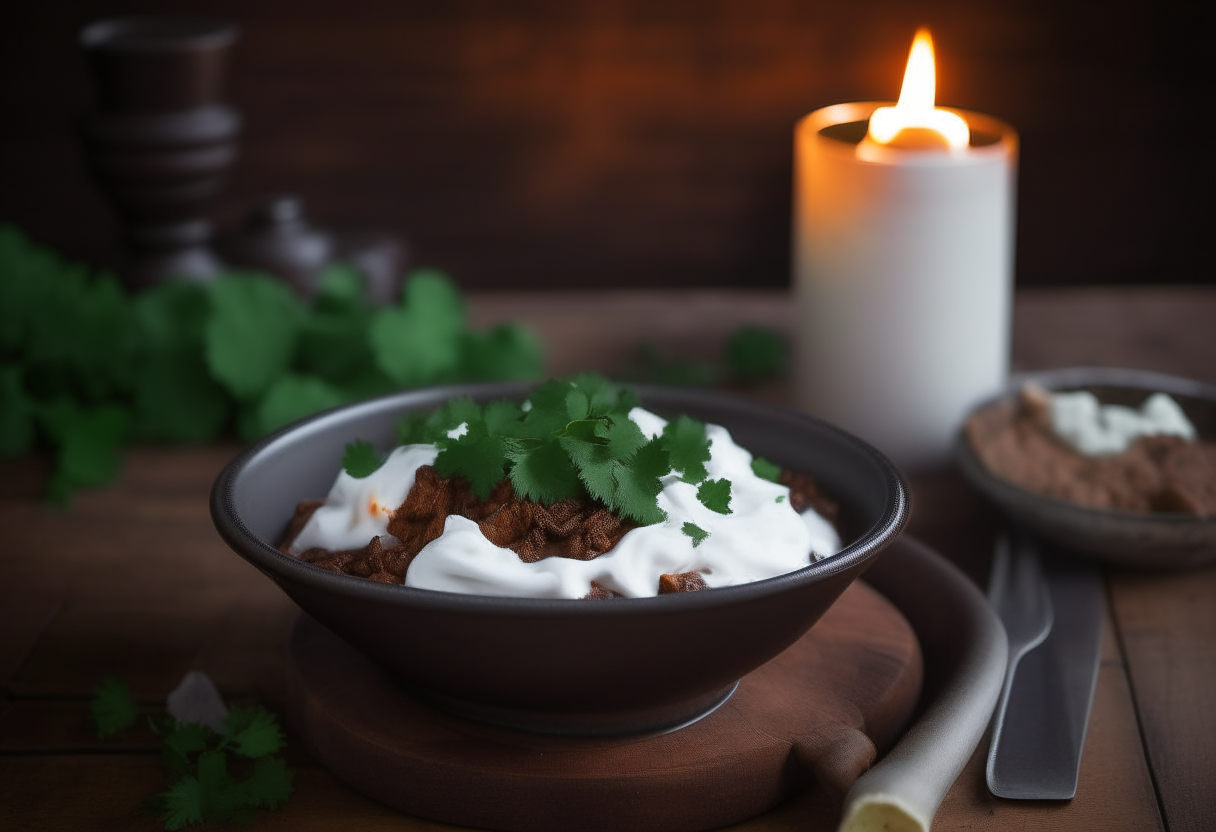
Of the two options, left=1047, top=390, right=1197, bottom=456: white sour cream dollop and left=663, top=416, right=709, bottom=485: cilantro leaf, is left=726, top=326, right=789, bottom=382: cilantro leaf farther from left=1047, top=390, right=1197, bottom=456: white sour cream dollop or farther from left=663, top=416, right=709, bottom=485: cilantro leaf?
A: left=663, top=416, right=709, bottom=485: cilantro leaf

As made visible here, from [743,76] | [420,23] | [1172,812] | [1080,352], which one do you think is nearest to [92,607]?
[1172,812]

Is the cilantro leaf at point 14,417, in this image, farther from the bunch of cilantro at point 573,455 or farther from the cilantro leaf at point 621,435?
the cilantro leaf at point 621,435

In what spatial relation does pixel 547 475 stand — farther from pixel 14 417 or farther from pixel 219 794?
pixel 14 417

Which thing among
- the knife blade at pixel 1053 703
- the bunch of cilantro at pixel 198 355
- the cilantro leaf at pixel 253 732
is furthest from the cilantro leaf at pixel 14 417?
the knife blade at pixel 1053 703

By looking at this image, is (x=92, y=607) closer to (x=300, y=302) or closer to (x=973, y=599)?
(x=300, y=302)

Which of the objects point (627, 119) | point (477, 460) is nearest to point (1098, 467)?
point (477, 460)

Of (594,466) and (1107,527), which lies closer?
(594,466)
